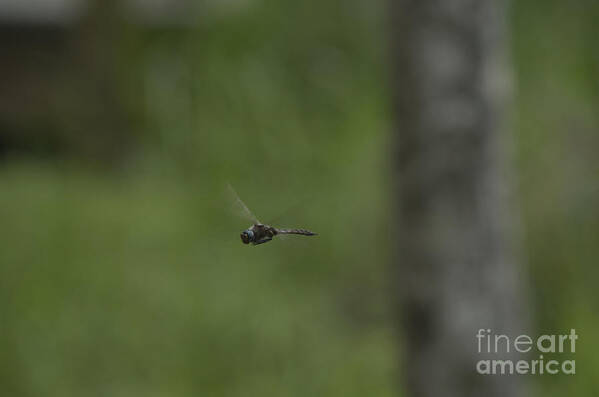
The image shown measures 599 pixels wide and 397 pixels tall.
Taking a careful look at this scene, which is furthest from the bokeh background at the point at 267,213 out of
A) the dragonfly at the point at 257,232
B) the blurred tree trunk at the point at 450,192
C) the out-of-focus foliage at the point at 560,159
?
the dragonfly at the point at 257,232

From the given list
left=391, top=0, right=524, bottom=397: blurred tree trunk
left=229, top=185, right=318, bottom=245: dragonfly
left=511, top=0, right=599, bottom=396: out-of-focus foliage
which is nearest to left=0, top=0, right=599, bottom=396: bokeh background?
left=511, top=0, right=599, bottom=396: out-of-focus foliage

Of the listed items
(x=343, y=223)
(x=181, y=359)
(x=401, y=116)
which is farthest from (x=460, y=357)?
(x=343, y=223)

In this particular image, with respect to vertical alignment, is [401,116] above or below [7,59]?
below

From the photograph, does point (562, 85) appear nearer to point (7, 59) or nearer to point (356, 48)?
point (356, 48)

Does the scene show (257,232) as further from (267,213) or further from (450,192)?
(267,213)

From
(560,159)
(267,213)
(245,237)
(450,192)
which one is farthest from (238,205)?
(560,159)

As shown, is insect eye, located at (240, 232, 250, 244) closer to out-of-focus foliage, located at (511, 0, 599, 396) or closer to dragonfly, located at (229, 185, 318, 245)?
dragonfly, located at (229, 185, 318, 245)

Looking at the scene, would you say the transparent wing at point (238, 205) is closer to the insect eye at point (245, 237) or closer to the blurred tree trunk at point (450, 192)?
the insect eye at point (245, 237)
